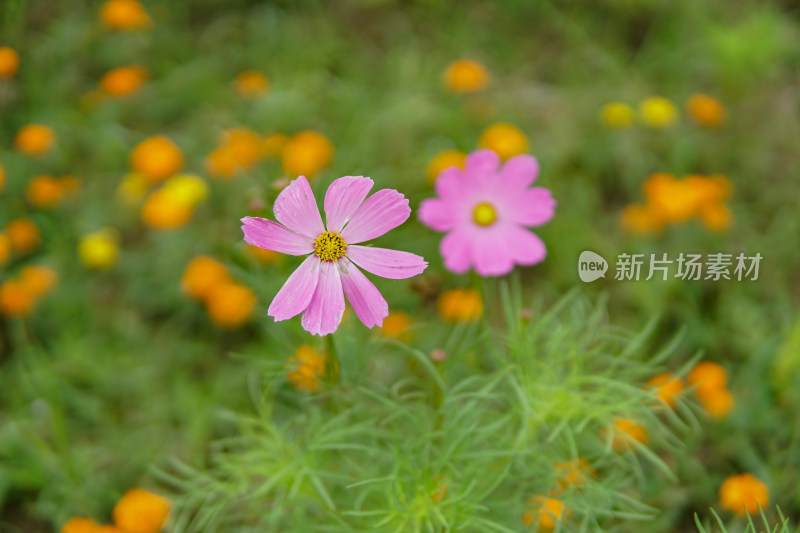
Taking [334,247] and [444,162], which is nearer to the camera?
[334,247]

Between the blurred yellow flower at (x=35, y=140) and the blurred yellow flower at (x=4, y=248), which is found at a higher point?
the blurred yellow flower at (x=35, y=140)

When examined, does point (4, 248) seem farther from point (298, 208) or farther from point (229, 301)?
point (298, 208)

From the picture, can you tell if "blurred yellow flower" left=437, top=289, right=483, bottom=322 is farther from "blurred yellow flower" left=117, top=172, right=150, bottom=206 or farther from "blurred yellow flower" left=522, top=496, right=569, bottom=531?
"blurred yellow flower" left=117, top=172, right=150, bottom=206

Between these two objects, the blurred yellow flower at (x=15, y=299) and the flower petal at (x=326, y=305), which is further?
the blurred yellow flower at (x=15, y=299)

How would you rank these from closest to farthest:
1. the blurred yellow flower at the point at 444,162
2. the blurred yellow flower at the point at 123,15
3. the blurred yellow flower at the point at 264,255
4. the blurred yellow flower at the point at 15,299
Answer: the blurred yellow flower at the point at 264,255 → the blurred yellow flower at the point at 15,299 → the blurred yellow flower at the point at 444,162 → the blurred yellow flower at the point at 123,15

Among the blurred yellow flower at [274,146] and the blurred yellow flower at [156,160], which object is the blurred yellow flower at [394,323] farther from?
the blurred yellow flower at [156,160]

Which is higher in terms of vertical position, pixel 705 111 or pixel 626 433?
pixel 705 111

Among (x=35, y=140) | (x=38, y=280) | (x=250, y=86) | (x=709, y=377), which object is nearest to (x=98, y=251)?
(x=38, y=280)

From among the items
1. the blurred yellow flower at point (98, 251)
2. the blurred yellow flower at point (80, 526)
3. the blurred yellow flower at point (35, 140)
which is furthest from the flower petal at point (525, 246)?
the blurred yellow flower at point (35, 140)
